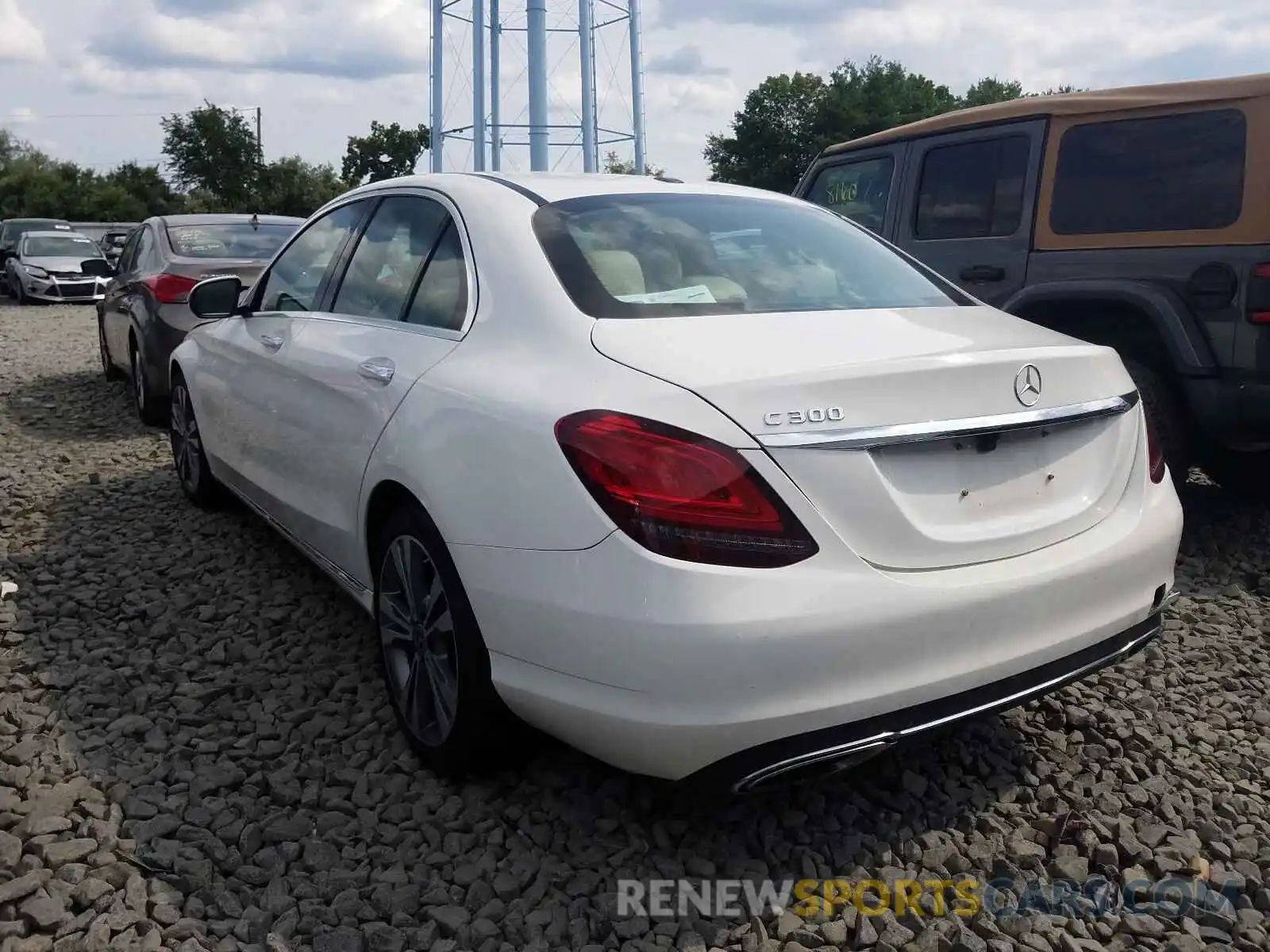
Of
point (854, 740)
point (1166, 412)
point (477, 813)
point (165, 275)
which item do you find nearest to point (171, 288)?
point (165, 275)

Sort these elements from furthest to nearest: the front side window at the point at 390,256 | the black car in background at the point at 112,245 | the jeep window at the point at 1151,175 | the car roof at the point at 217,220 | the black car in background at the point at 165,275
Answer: the black car in background at the point at 112,245
the car roof at the point at 217,220
the black car in background at the point at 165,275
the jeep window at the point at 1151,175
the front side window at the point at 390,256

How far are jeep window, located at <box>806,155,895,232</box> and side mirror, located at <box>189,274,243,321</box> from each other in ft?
10.4

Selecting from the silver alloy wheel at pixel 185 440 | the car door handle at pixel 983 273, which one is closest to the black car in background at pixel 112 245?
the silver alloy wheel at pixel 185 440

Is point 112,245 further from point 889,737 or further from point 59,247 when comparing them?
point 889,737

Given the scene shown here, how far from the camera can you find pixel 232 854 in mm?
2660

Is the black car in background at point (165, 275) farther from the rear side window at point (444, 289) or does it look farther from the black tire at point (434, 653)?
the black tire at point (434, 653)

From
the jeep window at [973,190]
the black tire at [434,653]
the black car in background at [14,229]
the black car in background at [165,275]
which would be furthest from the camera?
the black car in background at [14,229]

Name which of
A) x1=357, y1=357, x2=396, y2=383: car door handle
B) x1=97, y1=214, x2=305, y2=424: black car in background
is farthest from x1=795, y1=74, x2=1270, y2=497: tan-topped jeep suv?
x1=97, y1=214, x2=305, y2=424: black car in background

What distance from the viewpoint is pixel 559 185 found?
3.26 meters

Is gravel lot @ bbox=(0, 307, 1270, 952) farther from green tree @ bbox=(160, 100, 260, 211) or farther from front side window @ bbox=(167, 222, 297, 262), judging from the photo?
green tree @ bbox=(160, 100, 260, 211)

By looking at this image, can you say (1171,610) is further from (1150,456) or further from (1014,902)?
(1014,902)

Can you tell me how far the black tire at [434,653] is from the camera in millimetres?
2611

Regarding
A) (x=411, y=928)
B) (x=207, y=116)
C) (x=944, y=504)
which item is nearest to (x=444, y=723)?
(x=411, y=928)

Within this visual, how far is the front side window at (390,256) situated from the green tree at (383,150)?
64923 millimetres
